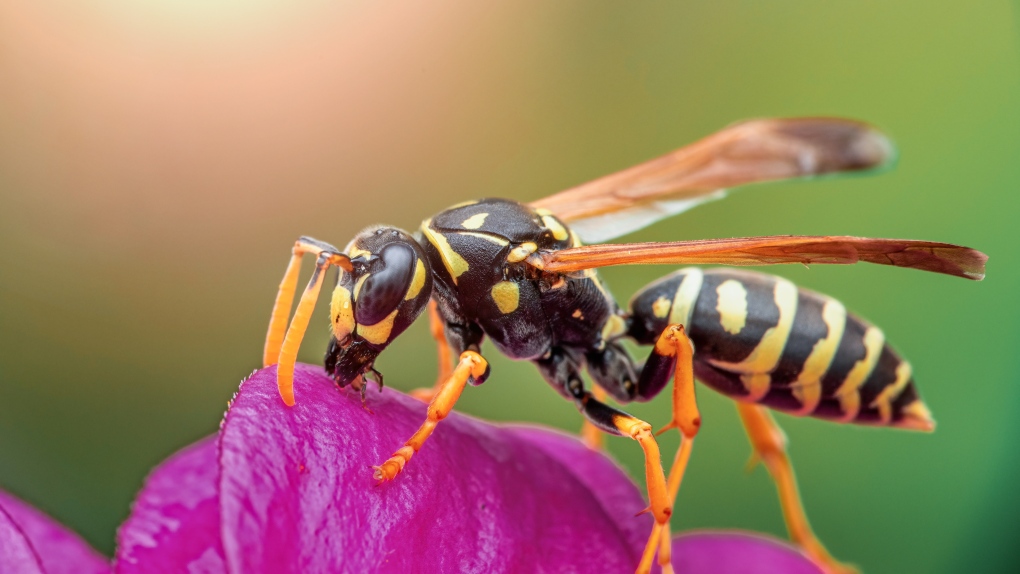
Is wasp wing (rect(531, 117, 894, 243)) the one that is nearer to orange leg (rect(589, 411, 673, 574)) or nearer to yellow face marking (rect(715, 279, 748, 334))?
yellow face marking (rect(715, 279, 748, 334))

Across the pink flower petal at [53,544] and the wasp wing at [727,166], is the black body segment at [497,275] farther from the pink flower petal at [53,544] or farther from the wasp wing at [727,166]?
the pink flower petal at [53,544]

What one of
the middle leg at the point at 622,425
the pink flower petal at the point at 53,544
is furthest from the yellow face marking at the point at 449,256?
the pink flower petal at the point at 53,544

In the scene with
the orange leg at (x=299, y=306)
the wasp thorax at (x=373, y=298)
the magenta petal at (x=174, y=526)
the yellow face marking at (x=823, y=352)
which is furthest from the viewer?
the yellow face marking at (x=823, y=352)

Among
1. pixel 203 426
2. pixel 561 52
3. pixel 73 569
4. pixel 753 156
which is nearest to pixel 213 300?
pixel 203 426

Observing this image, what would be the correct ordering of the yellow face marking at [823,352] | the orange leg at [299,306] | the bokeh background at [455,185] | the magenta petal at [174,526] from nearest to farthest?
1. the magenta petal at [174,526]
2. the orange leg at [299,306]
3. the yellow face marking at [823,352]
4. the bokeh background at [455,185]

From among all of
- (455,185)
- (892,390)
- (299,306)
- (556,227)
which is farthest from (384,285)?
(455,185)

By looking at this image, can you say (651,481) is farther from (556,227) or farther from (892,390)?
(892,390)

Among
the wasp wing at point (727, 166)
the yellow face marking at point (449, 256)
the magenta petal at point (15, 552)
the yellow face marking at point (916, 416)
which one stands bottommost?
the magenta petal at point (15, 552)
